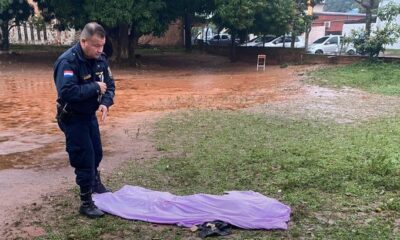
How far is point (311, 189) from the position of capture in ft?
14.9

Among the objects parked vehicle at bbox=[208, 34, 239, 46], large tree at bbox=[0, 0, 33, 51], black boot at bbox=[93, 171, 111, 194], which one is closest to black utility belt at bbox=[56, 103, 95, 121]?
black boot at bbox=[93, 171, 111, 194]

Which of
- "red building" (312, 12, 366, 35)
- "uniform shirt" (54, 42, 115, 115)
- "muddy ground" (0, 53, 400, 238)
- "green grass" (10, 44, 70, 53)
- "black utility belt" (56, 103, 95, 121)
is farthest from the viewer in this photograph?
"red building" (312, 12, 366, 35)

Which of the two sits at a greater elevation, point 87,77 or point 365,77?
point 87,77

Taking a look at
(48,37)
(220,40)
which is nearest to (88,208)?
(48,37)

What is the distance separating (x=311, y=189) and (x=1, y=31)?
85.1ft

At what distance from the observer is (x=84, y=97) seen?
3580mm

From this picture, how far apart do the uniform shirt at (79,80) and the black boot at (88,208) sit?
0.77 metres

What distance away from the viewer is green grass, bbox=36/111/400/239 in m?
3.64

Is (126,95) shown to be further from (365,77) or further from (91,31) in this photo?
(91,31)

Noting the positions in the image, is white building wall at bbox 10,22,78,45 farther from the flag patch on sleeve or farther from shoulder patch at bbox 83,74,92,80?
the flag patch on sleeve

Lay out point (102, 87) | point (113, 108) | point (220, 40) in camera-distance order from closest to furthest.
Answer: point (102, 87)
point (113, 108)
point (220, 40)

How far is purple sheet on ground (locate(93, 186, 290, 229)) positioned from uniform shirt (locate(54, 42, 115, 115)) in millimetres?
942

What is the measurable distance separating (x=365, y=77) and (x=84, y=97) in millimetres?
13908

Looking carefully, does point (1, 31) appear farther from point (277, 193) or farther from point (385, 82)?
point (277, 193)
